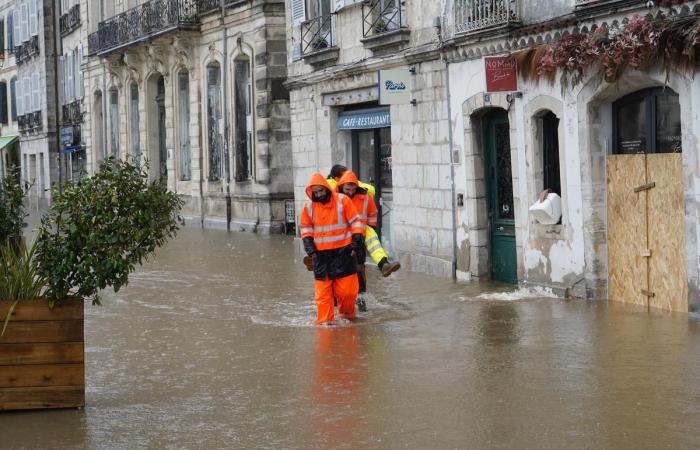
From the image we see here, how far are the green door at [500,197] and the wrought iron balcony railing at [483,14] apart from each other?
3.79 feet

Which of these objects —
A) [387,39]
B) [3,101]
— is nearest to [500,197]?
[387,39]

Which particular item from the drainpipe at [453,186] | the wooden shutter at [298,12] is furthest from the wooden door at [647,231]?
the wooden shutter at [298,12]

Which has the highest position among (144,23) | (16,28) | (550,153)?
(16,28)

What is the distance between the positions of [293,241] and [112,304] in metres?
9.80

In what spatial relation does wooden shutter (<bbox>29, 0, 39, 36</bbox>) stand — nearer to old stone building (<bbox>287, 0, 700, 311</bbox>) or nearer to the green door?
old stone building (<bbox>287, 0, 700, 311</bbox>)

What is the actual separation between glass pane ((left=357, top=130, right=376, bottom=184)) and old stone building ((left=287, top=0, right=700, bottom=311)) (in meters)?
0.04

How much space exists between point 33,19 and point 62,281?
4541cm

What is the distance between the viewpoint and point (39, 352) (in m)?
8.04

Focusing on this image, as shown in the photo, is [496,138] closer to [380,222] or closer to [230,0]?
[380,222]

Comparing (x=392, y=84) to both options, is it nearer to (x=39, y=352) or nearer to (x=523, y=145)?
(x=523, y=145)

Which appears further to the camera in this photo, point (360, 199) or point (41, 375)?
point (360, 199)

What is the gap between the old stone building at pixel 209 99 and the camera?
27188 mm

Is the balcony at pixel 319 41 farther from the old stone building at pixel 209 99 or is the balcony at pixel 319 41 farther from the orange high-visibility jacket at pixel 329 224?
the orange high-visibility jacket at pixel 329 224

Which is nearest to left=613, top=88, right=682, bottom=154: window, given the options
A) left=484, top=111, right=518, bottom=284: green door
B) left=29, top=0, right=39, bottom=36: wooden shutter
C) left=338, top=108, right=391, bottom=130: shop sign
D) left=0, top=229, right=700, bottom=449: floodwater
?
left=0, top=229, right=700, bottom=449: floodwater
